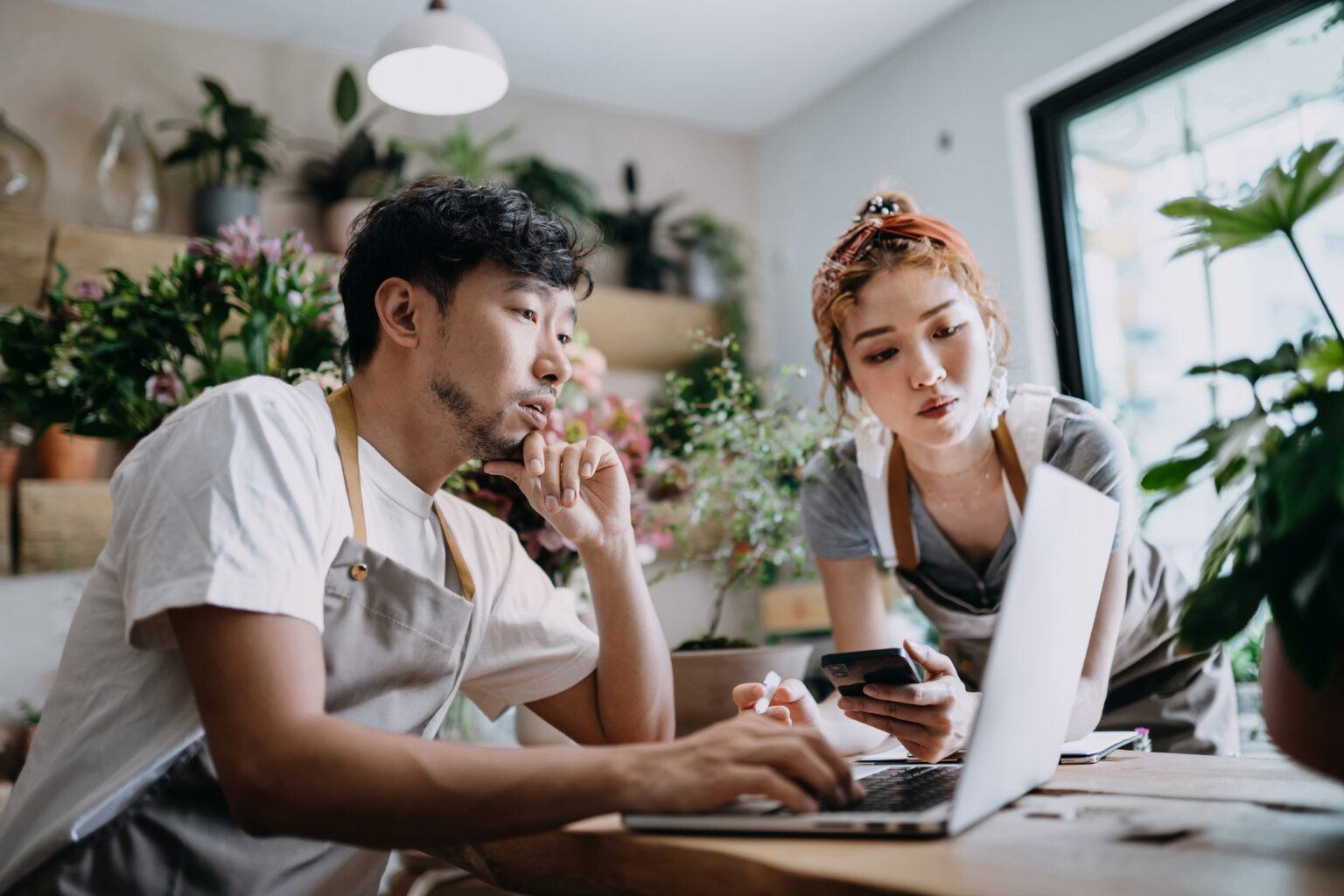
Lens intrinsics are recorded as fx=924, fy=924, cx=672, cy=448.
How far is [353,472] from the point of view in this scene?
42.3 inches

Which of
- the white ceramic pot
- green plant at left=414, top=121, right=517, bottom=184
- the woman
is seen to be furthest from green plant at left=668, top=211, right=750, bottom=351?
the woman

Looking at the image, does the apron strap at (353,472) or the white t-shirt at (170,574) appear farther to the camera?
the apron strap at (353,472)

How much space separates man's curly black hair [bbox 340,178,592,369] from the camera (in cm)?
124

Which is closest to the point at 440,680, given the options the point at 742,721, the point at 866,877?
the point at 742,721

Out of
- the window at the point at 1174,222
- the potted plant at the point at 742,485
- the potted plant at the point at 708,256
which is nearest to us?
Answer: the potted plant at the point at 742,485

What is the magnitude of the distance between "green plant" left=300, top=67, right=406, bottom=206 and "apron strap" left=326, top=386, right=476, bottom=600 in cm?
247

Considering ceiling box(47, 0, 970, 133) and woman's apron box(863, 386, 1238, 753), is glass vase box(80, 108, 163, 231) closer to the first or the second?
ceiling box(47, 0, 970, 133)

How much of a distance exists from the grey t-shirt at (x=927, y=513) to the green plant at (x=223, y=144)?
8.46ft

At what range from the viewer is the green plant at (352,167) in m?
3.43

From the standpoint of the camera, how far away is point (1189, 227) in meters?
0.78

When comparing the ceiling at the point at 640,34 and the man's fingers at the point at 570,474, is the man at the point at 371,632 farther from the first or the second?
the ceiling at the point at 640,34

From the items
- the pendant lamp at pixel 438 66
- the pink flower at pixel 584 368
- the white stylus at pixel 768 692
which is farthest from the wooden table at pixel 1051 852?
the pendant lamp at pixel 438 66

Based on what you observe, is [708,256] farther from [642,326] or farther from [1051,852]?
[1051,852]

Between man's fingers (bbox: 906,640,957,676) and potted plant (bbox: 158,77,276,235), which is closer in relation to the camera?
man's fingers (bbox: 906,640,957,676)
